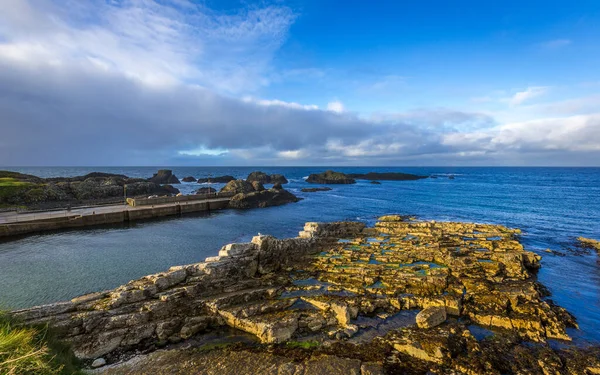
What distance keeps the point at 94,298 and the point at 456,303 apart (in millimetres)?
23328

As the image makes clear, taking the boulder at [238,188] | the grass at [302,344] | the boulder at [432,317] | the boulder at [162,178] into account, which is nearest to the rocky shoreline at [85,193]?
the boulder at [238,188]

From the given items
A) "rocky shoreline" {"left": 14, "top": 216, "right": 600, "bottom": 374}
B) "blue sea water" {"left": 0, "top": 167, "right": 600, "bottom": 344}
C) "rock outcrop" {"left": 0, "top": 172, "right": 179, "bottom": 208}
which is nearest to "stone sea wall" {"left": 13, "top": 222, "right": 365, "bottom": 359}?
"rocky shoreline" {"left": 14, "top": 216, "right": 600, "bottom": 374}

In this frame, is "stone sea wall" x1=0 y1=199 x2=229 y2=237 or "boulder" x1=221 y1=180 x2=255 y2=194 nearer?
"stone sea wall" x1=0 y1=199 x2=229 y2=237

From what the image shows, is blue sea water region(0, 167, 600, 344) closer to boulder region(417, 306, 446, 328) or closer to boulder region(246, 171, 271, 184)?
boulder region(417, 306, 446, 328)

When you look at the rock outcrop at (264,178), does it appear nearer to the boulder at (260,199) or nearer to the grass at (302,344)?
the boulder at (260,199)

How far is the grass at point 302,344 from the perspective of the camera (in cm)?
1489

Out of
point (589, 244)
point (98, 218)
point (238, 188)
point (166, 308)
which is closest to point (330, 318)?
point (166, 308)

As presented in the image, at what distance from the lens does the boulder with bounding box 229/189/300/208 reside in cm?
6681

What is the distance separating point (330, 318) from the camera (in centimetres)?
1730

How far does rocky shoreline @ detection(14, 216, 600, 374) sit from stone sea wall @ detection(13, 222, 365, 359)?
6cm

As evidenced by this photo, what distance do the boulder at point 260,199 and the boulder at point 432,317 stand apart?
173 ft

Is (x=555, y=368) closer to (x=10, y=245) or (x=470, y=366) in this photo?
(x=470, y=366)

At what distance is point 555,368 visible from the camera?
516 inches

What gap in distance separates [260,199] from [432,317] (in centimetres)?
5571
